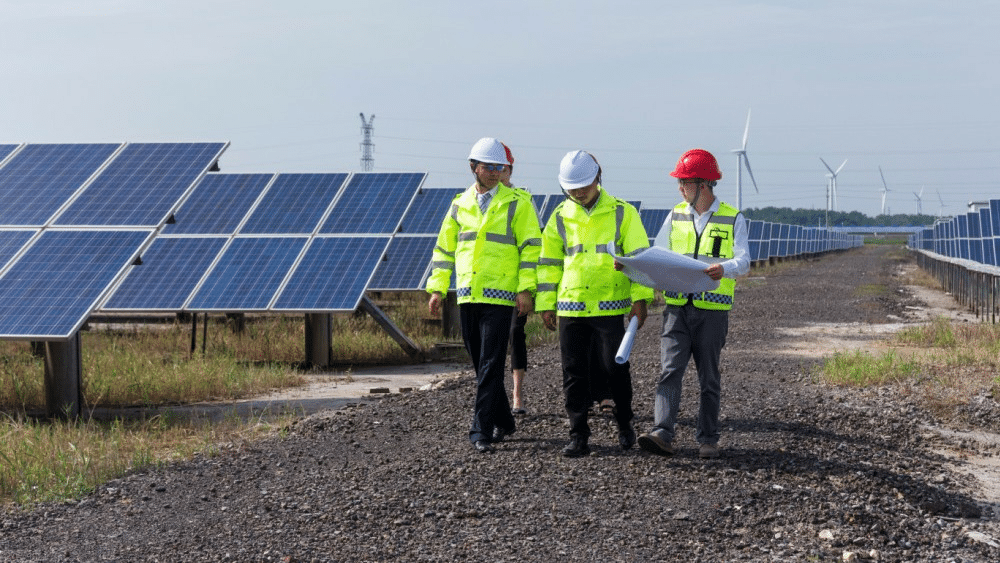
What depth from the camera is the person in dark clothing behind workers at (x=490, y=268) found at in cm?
719

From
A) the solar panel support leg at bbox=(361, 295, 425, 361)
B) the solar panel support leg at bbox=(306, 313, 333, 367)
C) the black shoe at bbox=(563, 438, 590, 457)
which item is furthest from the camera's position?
the solar panel support leg at bbox=(361, 295, 425, 361)

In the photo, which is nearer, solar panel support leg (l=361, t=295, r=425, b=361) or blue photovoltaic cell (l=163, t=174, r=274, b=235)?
solar panel support leg (l=361, t=295, r=425, b=361)

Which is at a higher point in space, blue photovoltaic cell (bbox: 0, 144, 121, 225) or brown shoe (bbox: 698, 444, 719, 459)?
blue photovoltaic cell (bbox: 0, 144, 121, 225)

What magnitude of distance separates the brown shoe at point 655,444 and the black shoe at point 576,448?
1.11ft

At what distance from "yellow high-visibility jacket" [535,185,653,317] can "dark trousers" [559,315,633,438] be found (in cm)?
10

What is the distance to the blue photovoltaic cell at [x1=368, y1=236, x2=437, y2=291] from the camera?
58.8ft

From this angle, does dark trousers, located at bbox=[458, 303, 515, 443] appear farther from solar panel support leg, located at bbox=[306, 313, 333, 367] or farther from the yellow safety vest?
solar panel support leg, located at bbox=[306, 313, 333, 367]

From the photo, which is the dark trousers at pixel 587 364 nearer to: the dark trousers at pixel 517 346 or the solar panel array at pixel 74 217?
the dark trousers at pixel 517 346

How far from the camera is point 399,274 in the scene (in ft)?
60.0


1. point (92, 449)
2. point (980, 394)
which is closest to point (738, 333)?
point (980, 394)

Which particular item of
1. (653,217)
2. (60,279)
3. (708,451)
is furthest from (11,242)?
(653,217)

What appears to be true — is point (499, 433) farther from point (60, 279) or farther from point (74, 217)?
point (74, 217)

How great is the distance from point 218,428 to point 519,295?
266 centimetres

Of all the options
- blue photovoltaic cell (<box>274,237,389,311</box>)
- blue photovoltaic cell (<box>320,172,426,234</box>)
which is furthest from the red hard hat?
blue photovoltaic cell (<box>320,172,426,234</box>)
